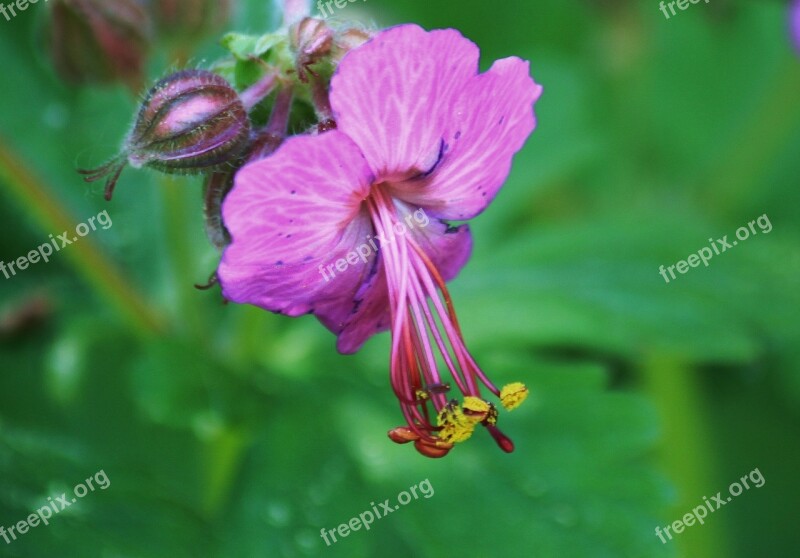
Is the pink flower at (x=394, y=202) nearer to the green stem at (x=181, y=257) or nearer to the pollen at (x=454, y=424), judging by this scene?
the pollen at (x=454, y=424)

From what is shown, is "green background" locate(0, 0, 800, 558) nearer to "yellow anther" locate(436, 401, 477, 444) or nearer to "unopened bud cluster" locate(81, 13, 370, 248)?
"unopened bud cluster" locate(81, 13, 370, 248)

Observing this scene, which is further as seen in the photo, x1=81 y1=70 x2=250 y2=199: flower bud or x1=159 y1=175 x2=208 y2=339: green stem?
x1=159 y1=175 x2=208 y2=339: green stem

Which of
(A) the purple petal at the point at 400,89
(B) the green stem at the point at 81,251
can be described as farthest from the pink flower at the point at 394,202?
(B) the green stem at the point at 81,251

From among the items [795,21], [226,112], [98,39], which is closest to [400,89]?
[226,112]

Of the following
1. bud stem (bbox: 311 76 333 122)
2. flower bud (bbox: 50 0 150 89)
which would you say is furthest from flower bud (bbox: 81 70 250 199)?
flower bud (bbox: 50 0 150 89)

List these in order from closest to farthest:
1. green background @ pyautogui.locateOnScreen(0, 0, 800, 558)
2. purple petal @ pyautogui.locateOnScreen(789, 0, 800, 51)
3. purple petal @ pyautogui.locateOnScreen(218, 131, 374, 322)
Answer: purple petal @ pyautogui.locateOnScreen(218, 131, 374, 322), green background @ pyautogui.locateOnScreen(0, 0, 800, 558), purple petal @ pyautogui.locateOnScreen(789, 0, 800, 51)

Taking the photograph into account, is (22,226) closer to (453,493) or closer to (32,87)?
(32,87)

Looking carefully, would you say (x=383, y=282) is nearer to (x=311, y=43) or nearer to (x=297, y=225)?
(x=297, y=225)
